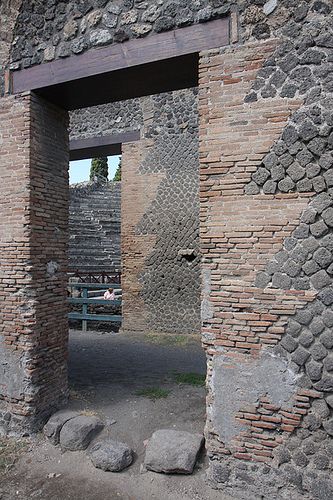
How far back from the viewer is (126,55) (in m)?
4.29

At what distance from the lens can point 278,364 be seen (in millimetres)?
3576

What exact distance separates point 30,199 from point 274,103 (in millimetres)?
3075

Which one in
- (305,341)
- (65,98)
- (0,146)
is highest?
(65,98)

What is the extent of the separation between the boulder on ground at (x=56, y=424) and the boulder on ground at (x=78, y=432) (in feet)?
0.26

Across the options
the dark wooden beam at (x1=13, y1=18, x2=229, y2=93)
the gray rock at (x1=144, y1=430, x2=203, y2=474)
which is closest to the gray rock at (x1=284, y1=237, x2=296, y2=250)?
the dark wooden beam at (x1=13, y1=18, x2=229, y2=93)

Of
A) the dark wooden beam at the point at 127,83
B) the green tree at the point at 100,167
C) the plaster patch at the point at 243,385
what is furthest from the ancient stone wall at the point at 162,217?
the green tree at the point at 100,167

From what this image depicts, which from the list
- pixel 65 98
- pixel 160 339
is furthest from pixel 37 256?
pixel 160 339

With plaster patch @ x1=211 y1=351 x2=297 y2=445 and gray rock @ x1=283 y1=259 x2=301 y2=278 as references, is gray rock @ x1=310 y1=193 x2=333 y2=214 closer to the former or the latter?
gray rock @ x1=283 y1=259 x2=301 y2=278

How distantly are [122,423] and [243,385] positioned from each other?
1.94 meters

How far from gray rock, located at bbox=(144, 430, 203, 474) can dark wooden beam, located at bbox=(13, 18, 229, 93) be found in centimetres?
414

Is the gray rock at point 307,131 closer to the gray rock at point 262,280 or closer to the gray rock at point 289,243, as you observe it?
the gray rock at point 289,243

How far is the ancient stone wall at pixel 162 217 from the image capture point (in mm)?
9680

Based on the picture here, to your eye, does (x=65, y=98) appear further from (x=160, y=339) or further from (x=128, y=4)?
(x=160, y=339)

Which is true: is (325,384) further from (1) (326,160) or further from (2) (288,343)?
(1) (326,160)
